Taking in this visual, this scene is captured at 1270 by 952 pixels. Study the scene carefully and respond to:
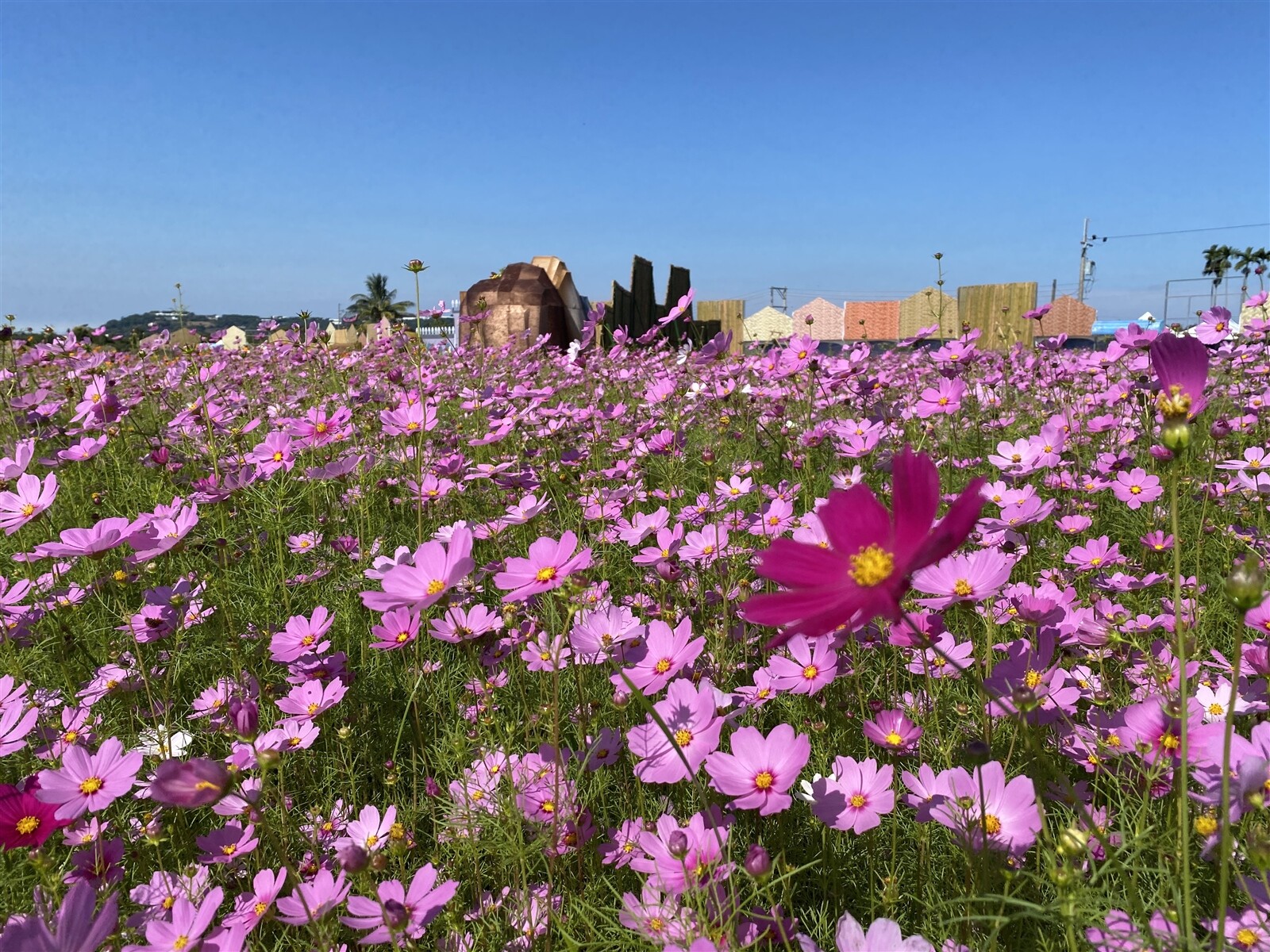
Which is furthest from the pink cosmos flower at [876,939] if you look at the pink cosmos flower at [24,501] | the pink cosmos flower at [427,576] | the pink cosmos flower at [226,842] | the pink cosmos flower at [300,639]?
the pink cosmos flower at [24,501]

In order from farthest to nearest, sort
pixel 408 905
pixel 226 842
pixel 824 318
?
pixel 824 318 < pixel 226 842 < pixel 408 905

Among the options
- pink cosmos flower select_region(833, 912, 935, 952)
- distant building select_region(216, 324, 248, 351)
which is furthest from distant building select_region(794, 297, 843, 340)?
pink cosmos flower select_region(833, 912, 935, 952)

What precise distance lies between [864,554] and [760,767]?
0.43 m

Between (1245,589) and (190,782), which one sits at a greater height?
(1245,589)

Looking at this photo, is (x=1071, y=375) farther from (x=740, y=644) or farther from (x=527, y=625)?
(x=527, y=625)

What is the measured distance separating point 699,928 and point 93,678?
1319mm

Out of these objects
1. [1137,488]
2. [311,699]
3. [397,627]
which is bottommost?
[311,699]

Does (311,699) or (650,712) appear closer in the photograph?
(650,712)

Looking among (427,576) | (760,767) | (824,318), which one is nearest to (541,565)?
(427,576)

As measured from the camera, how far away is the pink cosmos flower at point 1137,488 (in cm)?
190

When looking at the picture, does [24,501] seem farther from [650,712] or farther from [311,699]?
[650,712]

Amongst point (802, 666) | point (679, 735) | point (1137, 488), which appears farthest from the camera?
point (1137, 488)

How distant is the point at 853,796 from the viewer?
3.08 feet

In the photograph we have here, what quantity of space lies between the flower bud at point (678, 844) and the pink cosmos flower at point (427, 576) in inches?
13.8
